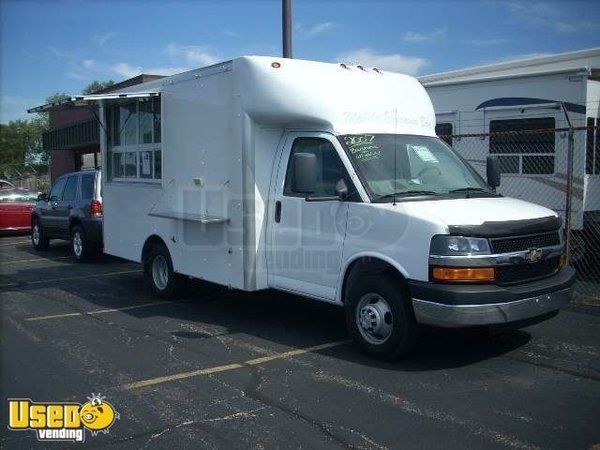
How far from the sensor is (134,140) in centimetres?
889

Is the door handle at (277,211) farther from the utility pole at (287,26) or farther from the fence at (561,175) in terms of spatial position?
the utility pole at (287,26)

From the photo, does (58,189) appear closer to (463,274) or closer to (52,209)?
(52,209)

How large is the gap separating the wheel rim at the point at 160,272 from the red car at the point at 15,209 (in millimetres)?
9709

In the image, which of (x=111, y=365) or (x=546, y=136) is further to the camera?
(x=546, y=136)

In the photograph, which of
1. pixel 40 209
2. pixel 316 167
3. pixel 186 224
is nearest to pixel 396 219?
pixel 316 167

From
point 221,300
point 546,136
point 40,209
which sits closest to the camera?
point 221,300

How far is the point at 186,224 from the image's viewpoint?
7633 millimetres

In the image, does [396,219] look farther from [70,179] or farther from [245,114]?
[70,179]

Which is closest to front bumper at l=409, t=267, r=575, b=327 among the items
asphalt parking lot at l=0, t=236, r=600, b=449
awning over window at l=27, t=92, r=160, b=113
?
asphalt parking lot at l=0, t=236, r=600, b=449

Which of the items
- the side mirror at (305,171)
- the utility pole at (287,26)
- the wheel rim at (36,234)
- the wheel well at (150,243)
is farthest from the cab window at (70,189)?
the side mirror at (305,171)

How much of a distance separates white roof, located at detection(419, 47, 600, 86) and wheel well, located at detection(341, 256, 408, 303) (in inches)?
222

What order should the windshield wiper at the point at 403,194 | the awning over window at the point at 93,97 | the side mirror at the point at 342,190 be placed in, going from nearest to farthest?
the windshield wiper at the point at 403,194, the side mirror at the point at 342,190, the awning over window at the point at 93,97

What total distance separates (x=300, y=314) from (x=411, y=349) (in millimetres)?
2360

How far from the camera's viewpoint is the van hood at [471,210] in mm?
5105
